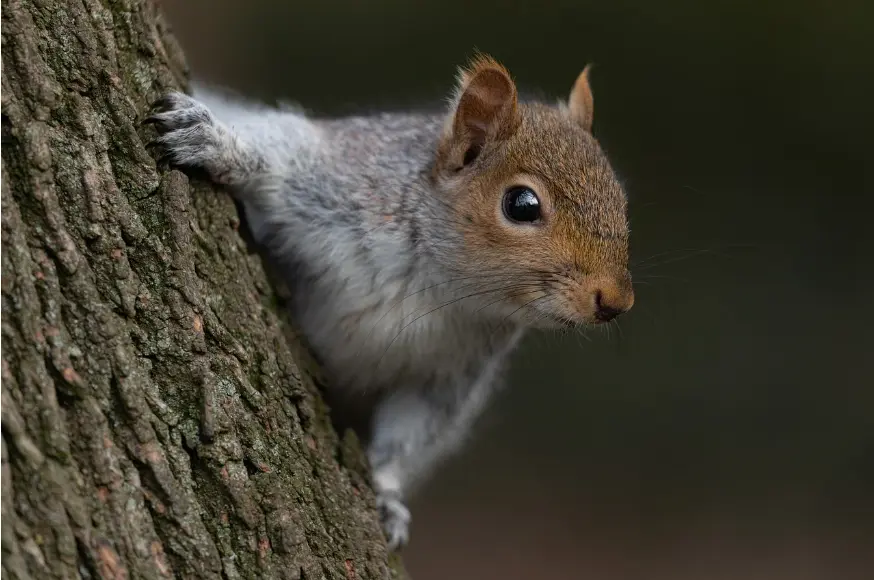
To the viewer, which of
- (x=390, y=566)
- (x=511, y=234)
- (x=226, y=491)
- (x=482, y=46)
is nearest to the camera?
(x=226, y=491)

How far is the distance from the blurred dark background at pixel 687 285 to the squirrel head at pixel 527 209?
272 cm

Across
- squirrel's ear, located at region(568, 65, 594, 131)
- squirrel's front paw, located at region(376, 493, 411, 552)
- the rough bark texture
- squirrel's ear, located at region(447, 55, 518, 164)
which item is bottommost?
squirrel's front paw, located at region(376, 493, 411, 552)

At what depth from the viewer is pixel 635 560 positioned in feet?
18.5

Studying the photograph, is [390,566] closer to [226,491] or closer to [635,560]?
[226,491]

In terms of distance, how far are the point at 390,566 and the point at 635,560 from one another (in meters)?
3.95

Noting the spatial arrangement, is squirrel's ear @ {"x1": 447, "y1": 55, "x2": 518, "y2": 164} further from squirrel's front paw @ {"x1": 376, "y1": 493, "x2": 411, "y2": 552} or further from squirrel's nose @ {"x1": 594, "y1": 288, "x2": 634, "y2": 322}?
squirrel's front paw @ {"x1": 376, "y1": 493, "x2": 411, "y2": 552}

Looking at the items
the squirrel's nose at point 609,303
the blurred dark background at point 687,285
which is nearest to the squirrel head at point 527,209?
the squirrel's nose at point 609,303

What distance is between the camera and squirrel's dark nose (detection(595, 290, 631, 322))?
2.15m

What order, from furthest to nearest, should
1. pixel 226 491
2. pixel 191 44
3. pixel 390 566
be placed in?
pixel 191 44 → pixel 390 566 → pixel 226 491

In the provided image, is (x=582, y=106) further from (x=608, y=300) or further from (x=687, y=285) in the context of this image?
(x=687, y=285)

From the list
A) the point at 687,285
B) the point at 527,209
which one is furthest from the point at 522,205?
the point at 687,285

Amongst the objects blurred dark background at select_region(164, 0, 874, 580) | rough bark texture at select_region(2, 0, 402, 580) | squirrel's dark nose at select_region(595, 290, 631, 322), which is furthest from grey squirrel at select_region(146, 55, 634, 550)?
blurred dark background at select_region(164, 0, 874, 580)

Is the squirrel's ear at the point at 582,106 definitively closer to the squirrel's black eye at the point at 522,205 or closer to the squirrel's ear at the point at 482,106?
the squirrel's ear at the point at 482,106

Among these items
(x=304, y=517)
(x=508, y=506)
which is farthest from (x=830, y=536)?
(x=304, y=517)
